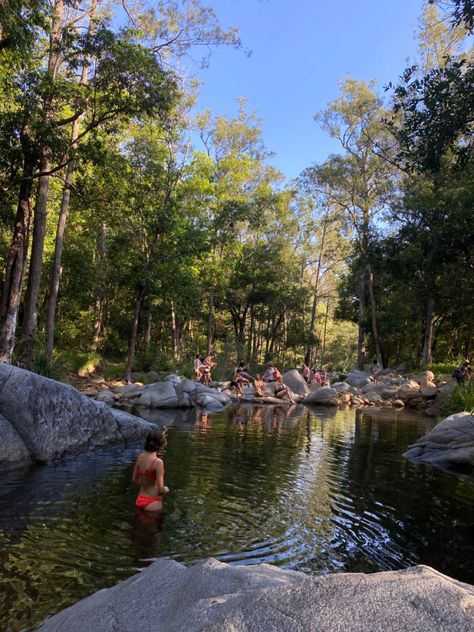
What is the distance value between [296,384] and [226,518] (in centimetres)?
2156

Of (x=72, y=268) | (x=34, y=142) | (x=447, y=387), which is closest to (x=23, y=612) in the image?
(x=34, y=142)

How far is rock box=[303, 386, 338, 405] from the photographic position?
25.1 meters

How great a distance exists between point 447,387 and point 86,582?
876 inches

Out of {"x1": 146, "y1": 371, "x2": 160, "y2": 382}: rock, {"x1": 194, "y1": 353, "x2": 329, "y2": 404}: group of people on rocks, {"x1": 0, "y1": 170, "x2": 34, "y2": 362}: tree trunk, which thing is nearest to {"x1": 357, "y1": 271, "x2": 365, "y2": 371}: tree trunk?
{"x1": 194, "y1": 353, "x2": 329, "y2": 404}: group of people on rocks

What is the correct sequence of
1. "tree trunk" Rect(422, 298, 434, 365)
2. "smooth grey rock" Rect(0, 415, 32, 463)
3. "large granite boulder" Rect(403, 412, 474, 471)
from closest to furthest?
"smooth grey rock" Rect(0, 415, 32, 463) < "large granite boulder" Rect(403, 412, 474, 471) < "tree trunk" Rect(422, 298, 434, 365)

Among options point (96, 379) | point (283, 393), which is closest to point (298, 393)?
point (283, 393)

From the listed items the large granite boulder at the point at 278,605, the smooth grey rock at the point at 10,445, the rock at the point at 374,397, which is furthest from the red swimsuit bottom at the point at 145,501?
the rock at the point at 374,397

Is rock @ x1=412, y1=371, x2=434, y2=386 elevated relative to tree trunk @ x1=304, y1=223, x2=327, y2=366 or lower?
lower

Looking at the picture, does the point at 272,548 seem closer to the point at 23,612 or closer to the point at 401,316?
the point at 23,612

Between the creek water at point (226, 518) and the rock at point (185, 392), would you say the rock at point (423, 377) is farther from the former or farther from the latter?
the creek water at point (226, 518)

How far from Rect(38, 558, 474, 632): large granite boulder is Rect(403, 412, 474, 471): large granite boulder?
987cm

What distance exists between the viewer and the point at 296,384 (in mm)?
27938

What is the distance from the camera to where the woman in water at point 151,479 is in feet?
21.8

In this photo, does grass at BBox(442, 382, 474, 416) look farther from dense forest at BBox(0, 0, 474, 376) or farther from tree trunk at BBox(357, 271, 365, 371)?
tree trunk at BBox(357, 271, 365, 371)
